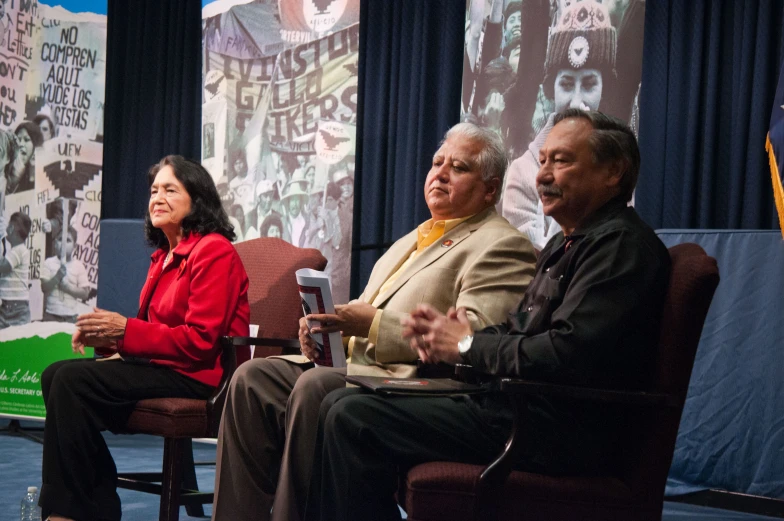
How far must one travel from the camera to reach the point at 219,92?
490cm

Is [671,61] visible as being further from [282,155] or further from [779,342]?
[282,155]

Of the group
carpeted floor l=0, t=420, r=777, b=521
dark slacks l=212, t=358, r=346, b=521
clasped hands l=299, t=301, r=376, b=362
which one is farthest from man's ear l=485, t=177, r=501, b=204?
carpeted floor l=0, t=420, r=777, b=521

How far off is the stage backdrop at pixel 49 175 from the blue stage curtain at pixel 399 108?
145cm

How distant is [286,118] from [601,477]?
3.14 m

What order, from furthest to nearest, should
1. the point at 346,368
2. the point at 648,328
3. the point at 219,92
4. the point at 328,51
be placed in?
the point at 219,92
the point at 328,51
the point at 346,368
the point at 648,328

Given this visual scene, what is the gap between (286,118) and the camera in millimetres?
4645

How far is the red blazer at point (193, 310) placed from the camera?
2955 mm

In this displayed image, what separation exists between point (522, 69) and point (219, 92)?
1.80 metres

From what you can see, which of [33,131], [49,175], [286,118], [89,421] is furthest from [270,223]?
[89,421]

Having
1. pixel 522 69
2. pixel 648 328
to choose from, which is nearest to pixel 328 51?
pixel 522 69

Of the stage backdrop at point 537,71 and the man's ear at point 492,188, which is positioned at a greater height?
the stage backdrop at point 537,71

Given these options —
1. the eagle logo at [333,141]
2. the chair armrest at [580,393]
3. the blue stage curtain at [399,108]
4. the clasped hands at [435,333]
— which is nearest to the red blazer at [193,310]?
the clasped hands at [435,333]

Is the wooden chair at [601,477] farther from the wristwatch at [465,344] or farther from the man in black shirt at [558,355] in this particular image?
the wristwatch at [465,344]

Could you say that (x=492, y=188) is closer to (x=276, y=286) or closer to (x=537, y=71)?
(x=276, y=286)
